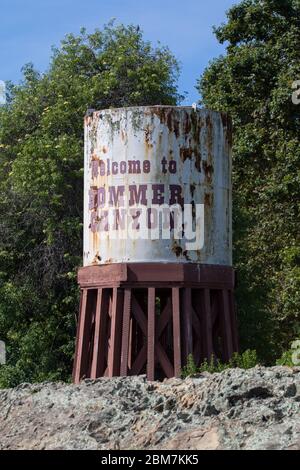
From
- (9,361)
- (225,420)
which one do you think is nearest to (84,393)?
(225,420)

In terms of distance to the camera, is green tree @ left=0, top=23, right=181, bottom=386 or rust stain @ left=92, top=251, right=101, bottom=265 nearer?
rust stain @ left=92, top=251, right=101, bottom=265

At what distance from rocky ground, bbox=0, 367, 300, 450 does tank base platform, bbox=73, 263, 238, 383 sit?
4.64 meters

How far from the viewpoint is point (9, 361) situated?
29.7 metres

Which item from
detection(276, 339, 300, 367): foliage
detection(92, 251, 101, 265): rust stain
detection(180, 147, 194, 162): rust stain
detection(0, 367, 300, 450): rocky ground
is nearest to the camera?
detection(0, 367, 300, 450): rocky ground

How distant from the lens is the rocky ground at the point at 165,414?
13055 millimetres

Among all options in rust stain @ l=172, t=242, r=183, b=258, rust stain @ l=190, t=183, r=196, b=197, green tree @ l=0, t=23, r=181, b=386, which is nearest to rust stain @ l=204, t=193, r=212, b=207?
rust stain @ l=190, t=183, r=196, b=197

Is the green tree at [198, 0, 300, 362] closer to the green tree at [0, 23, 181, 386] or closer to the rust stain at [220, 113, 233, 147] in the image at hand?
the green tree at [0, 23, 181, 386]

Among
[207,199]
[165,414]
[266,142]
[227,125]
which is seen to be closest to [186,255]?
[207,199]

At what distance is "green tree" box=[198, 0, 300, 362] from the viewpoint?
Answer: 32031 millimetres

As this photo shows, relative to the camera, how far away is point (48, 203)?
100 ft

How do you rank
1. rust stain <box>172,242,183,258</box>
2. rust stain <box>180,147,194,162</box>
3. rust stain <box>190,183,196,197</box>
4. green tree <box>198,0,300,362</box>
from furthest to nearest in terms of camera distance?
green tree <box>198,0,300,362</box> → rust stain <box>180,147,194,162</box> → rust stain <box>190,183,196,197</box> → rust stain <box>172,242,183,258</box>

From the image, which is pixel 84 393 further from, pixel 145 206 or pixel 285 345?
pixel 285 345

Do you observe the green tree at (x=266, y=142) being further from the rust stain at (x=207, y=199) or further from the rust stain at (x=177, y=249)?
the rust stain at (x=177, y=249)

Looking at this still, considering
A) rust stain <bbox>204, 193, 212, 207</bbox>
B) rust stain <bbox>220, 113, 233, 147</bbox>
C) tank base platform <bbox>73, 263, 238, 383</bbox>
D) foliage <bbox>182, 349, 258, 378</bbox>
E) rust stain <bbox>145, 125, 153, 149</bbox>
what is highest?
rust stain <bbox>220, 113, 233, 147</bbox>
